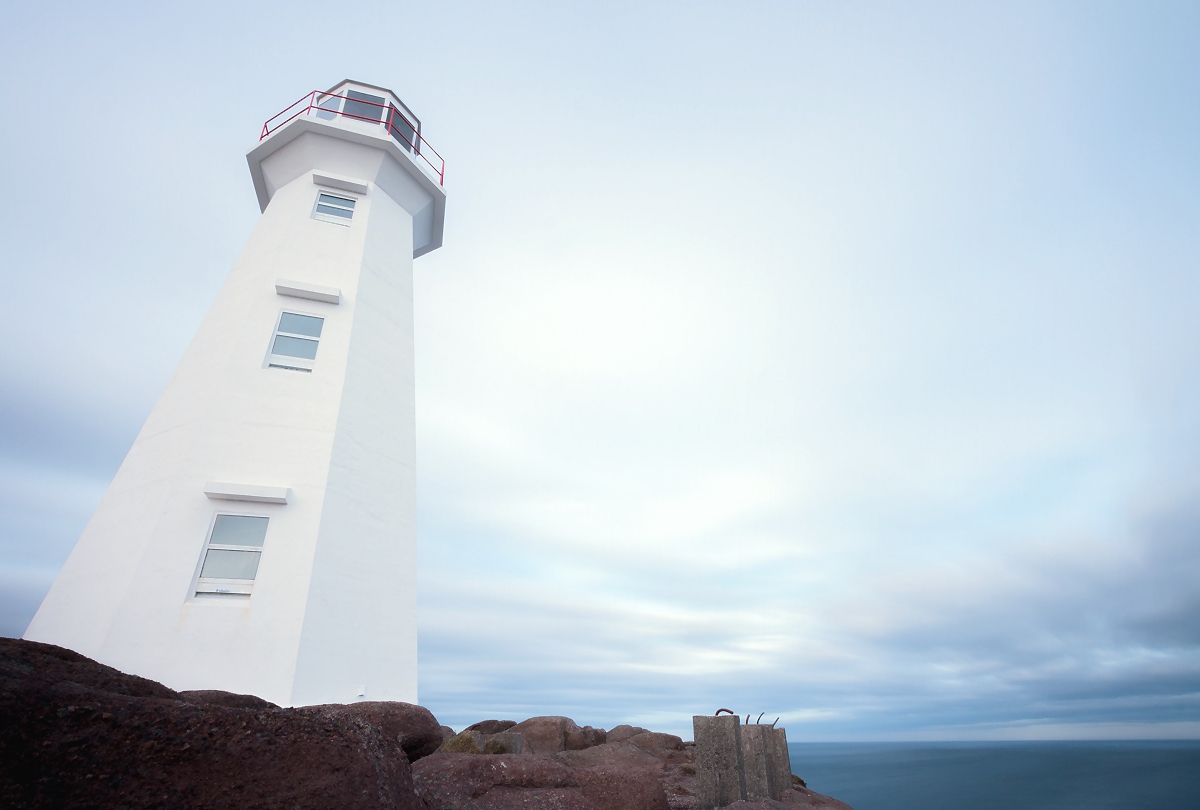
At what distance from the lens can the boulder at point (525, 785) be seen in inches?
220

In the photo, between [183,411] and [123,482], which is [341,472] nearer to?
[183,411]

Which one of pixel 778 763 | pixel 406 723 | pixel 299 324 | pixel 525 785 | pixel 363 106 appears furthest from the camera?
pixel 363 106

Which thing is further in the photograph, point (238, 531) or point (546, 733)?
point (546, 733)

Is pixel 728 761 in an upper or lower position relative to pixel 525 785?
upper

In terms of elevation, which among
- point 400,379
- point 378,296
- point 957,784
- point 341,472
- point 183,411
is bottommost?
point 957,784

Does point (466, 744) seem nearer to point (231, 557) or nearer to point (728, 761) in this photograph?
point (728, 761)

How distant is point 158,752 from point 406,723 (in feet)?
12.7

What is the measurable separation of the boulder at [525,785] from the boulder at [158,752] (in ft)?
7.25

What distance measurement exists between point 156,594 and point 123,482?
295 centimetres

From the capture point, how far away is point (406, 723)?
6.32 m

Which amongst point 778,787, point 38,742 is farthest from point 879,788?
point 38,742

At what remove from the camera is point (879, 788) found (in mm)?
83438

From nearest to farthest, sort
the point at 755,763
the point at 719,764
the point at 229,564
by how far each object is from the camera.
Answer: the point at 719,764
the point at 755,763
the point at 229,564

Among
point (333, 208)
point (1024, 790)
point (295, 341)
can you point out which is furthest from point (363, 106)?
point (1024, 790)
